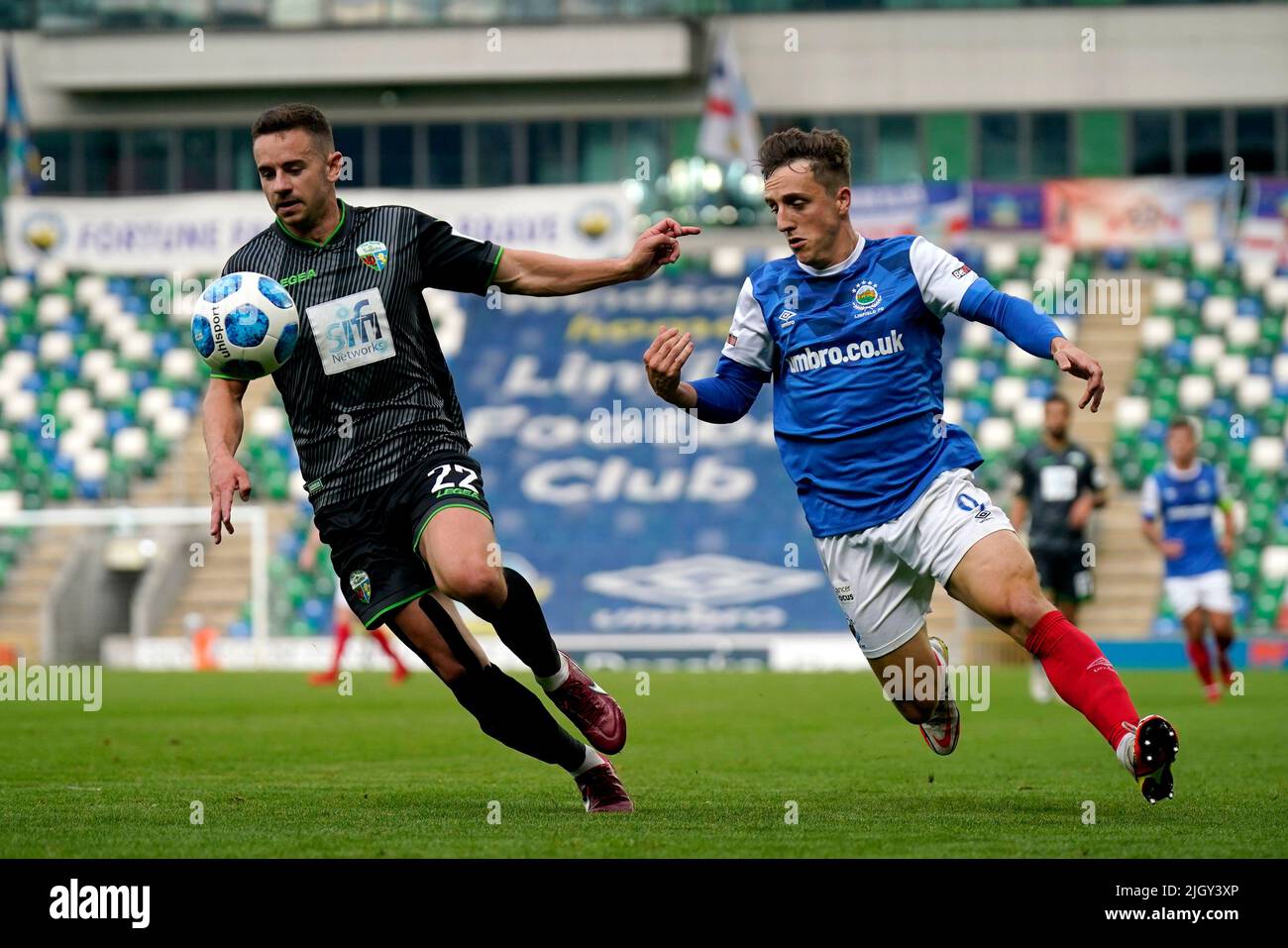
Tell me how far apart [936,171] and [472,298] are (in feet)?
26.3

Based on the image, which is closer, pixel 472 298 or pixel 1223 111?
pixel 472 298

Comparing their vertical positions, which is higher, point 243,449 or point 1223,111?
point 1223,111

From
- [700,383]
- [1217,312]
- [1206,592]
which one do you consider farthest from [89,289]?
[700,383]

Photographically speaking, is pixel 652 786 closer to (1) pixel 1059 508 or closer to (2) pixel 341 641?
(1) pixel 1059 508

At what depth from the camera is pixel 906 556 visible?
721 cm

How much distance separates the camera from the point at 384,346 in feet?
23.2

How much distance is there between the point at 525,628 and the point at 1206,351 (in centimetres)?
2227

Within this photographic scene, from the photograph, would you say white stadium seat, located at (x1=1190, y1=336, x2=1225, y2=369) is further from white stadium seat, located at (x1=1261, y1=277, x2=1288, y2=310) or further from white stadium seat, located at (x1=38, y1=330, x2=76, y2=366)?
white stadium seat, located at (x1=38, y1=330, x2=76, y2=366)

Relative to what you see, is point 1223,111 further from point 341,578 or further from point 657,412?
point 341,578

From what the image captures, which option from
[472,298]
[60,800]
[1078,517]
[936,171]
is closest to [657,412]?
[472,298]

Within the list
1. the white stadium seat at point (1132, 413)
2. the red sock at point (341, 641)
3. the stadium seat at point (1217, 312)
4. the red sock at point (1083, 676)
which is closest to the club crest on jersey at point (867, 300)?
the red sock at point (1083, 676)

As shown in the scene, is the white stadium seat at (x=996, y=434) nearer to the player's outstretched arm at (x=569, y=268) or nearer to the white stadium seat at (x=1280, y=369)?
the white stadium seat at (x=1280, y=369)

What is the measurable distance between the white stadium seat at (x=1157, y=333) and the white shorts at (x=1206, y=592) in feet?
39.7
